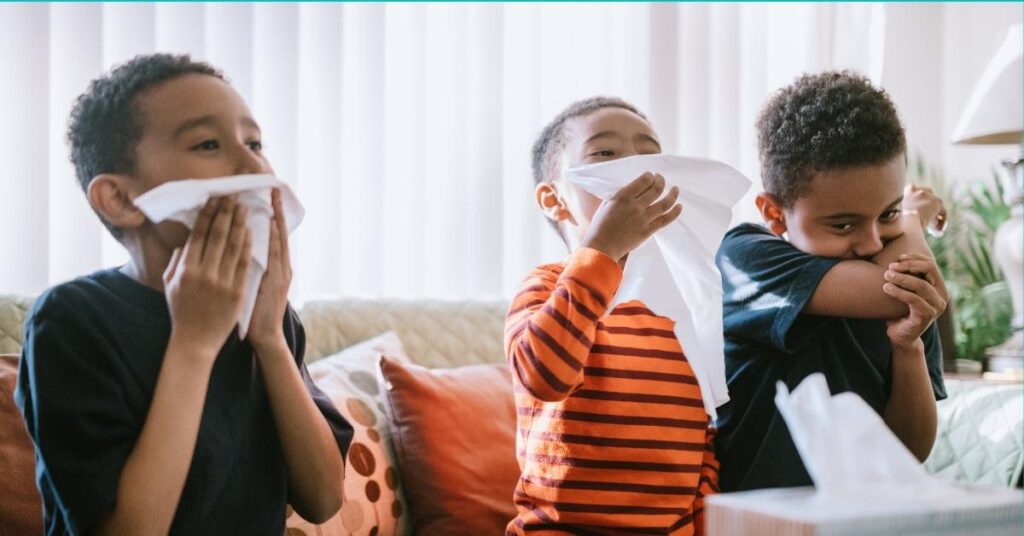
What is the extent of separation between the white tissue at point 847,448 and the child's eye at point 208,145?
0.63m

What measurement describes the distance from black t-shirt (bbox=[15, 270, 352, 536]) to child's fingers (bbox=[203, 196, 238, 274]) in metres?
0.13

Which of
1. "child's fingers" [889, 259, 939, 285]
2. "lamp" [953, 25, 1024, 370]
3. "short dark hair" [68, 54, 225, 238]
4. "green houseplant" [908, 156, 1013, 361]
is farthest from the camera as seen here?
"green houseplant" [908, 156, 1013, 361]

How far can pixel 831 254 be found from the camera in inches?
49.5

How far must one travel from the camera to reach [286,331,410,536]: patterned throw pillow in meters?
1.54

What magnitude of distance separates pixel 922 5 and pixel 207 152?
8.53 feet

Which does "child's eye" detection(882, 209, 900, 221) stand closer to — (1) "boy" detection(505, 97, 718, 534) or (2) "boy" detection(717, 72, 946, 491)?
(2) "boy" detection(717, 72, 946, 491)

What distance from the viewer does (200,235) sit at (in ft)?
3.11

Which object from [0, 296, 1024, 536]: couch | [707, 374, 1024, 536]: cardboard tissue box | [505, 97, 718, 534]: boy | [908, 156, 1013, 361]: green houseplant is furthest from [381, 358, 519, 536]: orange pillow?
[908, 156, 1013, 361]: green houseplant

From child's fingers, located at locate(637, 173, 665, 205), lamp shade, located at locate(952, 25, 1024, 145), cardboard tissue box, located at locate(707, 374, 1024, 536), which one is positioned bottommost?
cardboard tissue box, located at locate(707, 374, 1024, 536)

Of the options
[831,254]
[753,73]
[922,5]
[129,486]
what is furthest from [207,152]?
[922,5]

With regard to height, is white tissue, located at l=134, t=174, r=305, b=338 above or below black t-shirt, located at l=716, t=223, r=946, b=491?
above

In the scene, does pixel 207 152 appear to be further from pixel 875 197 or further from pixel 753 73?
pixel 753 73

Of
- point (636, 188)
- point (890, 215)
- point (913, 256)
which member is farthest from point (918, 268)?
point (636, 188)

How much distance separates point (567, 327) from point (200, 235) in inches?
15.5
